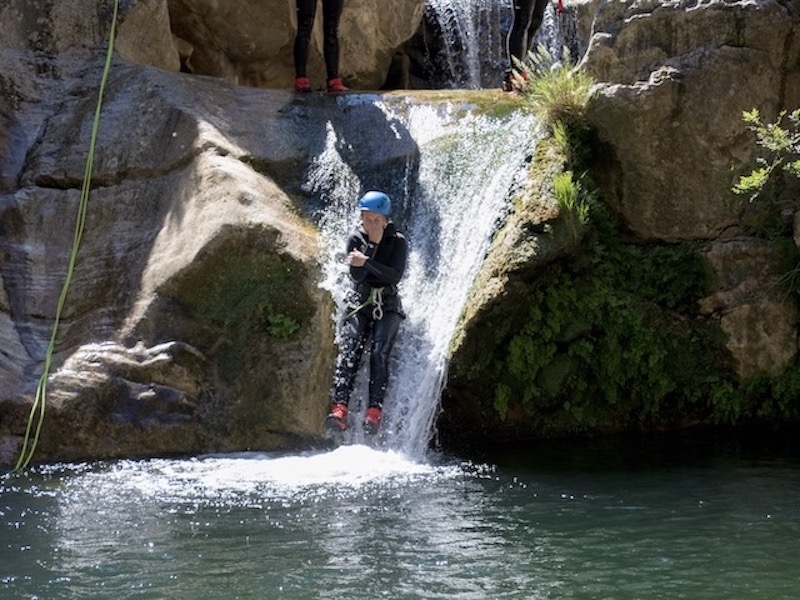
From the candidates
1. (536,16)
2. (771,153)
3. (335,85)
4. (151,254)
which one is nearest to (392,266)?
(151,254)

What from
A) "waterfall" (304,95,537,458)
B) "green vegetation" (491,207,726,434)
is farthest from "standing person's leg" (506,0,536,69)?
"green vegetation" (491,207,726,434)

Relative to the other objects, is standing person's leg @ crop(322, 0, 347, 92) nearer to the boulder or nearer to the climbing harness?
the boulder

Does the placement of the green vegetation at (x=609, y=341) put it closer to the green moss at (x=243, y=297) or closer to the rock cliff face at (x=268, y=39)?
the green moss at (x=243, y=297)

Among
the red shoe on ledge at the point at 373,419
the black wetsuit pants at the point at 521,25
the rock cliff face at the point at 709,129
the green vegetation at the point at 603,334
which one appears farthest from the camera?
the black wetsuit pants at the point at 521,25

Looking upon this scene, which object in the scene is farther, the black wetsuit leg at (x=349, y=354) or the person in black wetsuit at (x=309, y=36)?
the person in black wetsuit at (x=309, y=36)

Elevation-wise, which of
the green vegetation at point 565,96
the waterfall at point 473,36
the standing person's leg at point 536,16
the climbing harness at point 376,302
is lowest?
the climbing harness at point 376,302

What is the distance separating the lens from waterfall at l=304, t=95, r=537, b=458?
9.14 metres

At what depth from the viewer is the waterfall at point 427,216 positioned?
9141 millimetres

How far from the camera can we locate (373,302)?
29.9ft

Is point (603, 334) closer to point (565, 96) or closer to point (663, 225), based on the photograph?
point (663, 225)

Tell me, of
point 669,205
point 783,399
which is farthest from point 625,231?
point 783,399

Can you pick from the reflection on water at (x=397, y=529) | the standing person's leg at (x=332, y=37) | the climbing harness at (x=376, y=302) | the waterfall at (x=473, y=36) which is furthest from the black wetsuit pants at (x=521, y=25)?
the reflection on water at (x=397, y=529)

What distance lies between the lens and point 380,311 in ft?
29.9

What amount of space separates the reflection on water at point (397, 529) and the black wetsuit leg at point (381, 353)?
0.53m
